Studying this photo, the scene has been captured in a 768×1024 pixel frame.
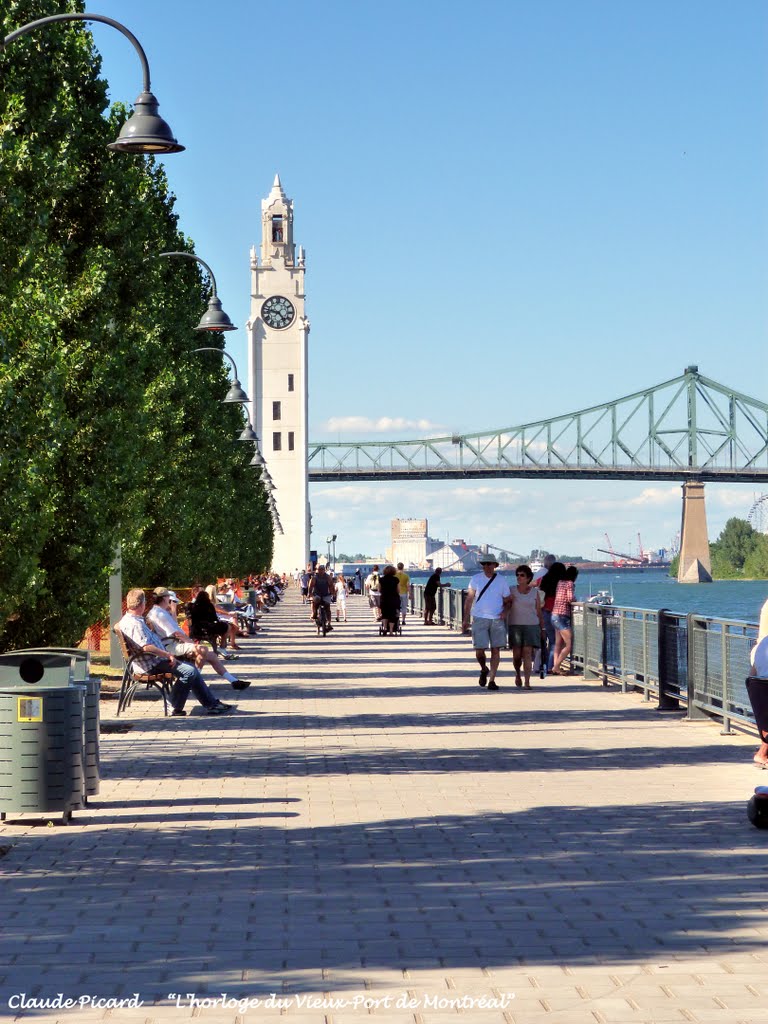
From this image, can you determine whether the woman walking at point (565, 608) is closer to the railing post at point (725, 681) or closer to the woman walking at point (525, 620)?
the woman walking at point (525, 620)

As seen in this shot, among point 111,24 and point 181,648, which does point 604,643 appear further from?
point 111,24

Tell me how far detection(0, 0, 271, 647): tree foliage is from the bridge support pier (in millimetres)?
103304

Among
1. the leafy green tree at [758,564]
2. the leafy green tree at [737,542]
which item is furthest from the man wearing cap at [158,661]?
the leafy green tree at [737,542]

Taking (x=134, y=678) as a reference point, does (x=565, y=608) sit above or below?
above

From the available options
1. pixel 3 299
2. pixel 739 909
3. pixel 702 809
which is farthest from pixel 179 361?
pixel 739 909

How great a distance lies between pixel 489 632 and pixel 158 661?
4.99m

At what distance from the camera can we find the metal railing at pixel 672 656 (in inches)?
628

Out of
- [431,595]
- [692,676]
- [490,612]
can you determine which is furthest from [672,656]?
[431,595]

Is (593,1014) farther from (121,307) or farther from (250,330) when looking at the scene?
(250,330)

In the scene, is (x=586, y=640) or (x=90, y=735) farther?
(x=586, y=640)

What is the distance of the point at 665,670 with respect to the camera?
18906mm

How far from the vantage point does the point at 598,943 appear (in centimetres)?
698

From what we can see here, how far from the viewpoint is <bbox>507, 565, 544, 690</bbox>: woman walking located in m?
22.2

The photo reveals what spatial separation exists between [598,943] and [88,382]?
14678 mm
